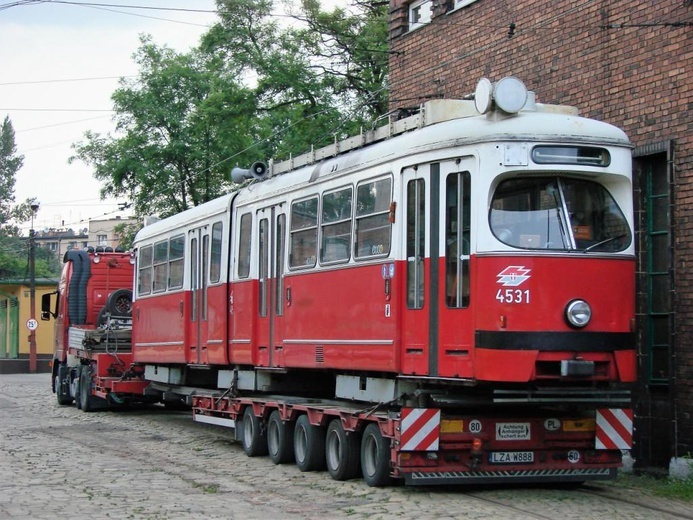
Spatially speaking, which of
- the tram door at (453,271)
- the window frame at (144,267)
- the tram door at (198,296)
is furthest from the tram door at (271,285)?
the window frame at (144,267)

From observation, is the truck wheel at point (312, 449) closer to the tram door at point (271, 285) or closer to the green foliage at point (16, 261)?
the tram door at point (271, 285)

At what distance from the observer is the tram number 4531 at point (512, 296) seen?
421 inches

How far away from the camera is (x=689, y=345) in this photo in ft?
43.9

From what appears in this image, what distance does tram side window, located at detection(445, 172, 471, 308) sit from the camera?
36.1ft

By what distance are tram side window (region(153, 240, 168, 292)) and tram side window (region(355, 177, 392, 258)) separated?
27.5 feet

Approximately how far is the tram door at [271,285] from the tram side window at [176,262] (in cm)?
391

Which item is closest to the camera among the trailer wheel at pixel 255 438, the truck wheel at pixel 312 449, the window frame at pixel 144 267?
the truck wheel at pixel 312 449

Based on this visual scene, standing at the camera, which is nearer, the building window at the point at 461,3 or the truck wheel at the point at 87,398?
the building window at the point at 461,3

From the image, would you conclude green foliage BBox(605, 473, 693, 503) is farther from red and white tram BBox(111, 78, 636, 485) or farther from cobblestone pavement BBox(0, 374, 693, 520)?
red and white tram BBox(111, 78, 636, 485)

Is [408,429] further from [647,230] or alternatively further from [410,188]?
[647,230]

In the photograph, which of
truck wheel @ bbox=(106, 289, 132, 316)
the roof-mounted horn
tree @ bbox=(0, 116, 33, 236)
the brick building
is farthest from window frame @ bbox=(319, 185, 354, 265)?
tree @ bbox=(0, 116, 33, 236)

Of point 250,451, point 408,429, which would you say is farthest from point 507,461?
point 250,451

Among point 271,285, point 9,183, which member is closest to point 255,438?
point 271,285

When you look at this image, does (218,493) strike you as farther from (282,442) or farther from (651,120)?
(651,120)
